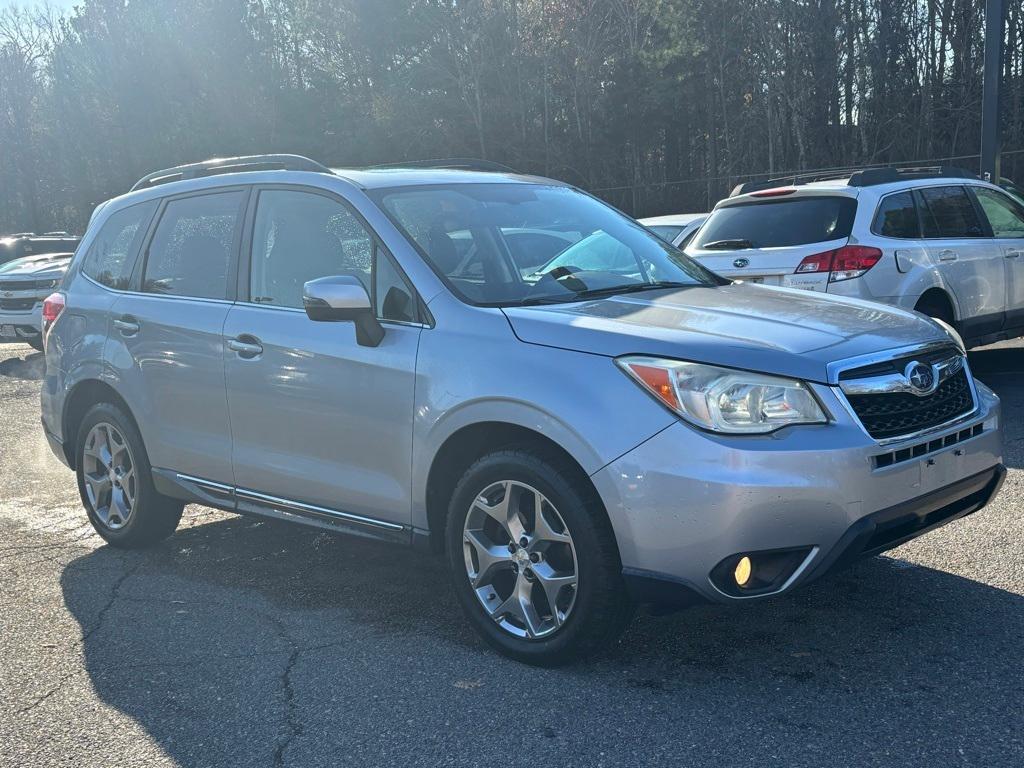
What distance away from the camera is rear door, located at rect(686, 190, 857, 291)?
27.0 feet

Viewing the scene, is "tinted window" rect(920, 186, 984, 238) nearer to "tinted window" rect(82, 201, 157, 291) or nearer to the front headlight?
the front headlight

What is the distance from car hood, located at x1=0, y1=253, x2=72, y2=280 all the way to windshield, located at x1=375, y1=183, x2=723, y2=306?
548 inches

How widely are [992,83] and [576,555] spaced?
12473 mm

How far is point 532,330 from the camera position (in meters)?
3.99

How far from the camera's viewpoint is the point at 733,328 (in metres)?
3.92

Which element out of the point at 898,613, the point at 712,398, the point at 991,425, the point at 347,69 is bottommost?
the point at 898,613

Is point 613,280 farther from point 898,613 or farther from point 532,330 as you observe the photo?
point 898,613

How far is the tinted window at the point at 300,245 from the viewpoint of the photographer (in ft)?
15.4

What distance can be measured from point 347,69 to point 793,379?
38.8 meters

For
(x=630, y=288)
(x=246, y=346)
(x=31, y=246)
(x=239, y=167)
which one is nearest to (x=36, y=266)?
(x=31, y=246)

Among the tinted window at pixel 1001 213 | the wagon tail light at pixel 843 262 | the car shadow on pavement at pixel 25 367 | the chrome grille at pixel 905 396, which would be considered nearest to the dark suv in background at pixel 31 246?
the car shadow on pavement at pixel 25 367

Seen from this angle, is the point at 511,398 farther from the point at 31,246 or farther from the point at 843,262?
the point at 31,246

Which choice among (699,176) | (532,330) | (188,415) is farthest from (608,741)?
(699,176)

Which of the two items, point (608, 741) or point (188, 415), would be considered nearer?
point (608, 741)
